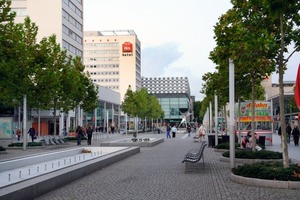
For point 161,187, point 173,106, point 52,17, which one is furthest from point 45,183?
point 173,106

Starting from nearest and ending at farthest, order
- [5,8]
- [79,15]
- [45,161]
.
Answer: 1. [45,161]
2. [5,8]
3. [79,15]

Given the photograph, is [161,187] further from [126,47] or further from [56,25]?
[126,47]

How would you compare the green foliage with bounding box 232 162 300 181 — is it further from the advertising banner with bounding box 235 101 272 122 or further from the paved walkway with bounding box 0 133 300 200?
the advertising banner with bounding box 235 101 272 122

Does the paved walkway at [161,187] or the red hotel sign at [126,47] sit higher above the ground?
the red hotel sign at [126,47]

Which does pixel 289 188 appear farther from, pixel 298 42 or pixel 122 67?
pixel 122 67

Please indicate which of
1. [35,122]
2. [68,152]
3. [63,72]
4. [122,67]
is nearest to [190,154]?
[68,152]

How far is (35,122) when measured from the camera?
6762 cm

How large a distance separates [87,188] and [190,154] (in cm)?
601

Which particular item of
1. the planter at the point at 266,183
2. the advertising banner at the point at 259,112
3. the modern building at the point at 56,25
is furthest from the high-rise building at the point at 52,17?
the planter at the point at 266,183

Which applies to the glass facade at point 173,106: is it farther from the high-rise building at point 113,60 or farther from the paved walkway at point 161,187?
the paved walkway at point 161,187

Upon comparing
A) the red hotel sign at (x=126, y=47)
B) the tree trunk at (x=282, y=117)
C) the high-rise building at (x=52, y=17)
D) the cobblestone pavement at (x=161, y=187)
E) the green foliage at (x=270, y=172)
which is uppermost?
the red hotel sign at (x=126, y=47)

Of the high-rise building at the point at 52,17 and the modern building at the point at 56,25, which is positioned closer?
the modern building at the point at 56,25

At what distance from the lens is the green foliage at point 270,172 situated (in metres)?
11.7

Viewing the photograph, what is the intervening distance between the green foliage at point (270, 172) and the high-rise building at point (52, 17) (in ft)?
205
